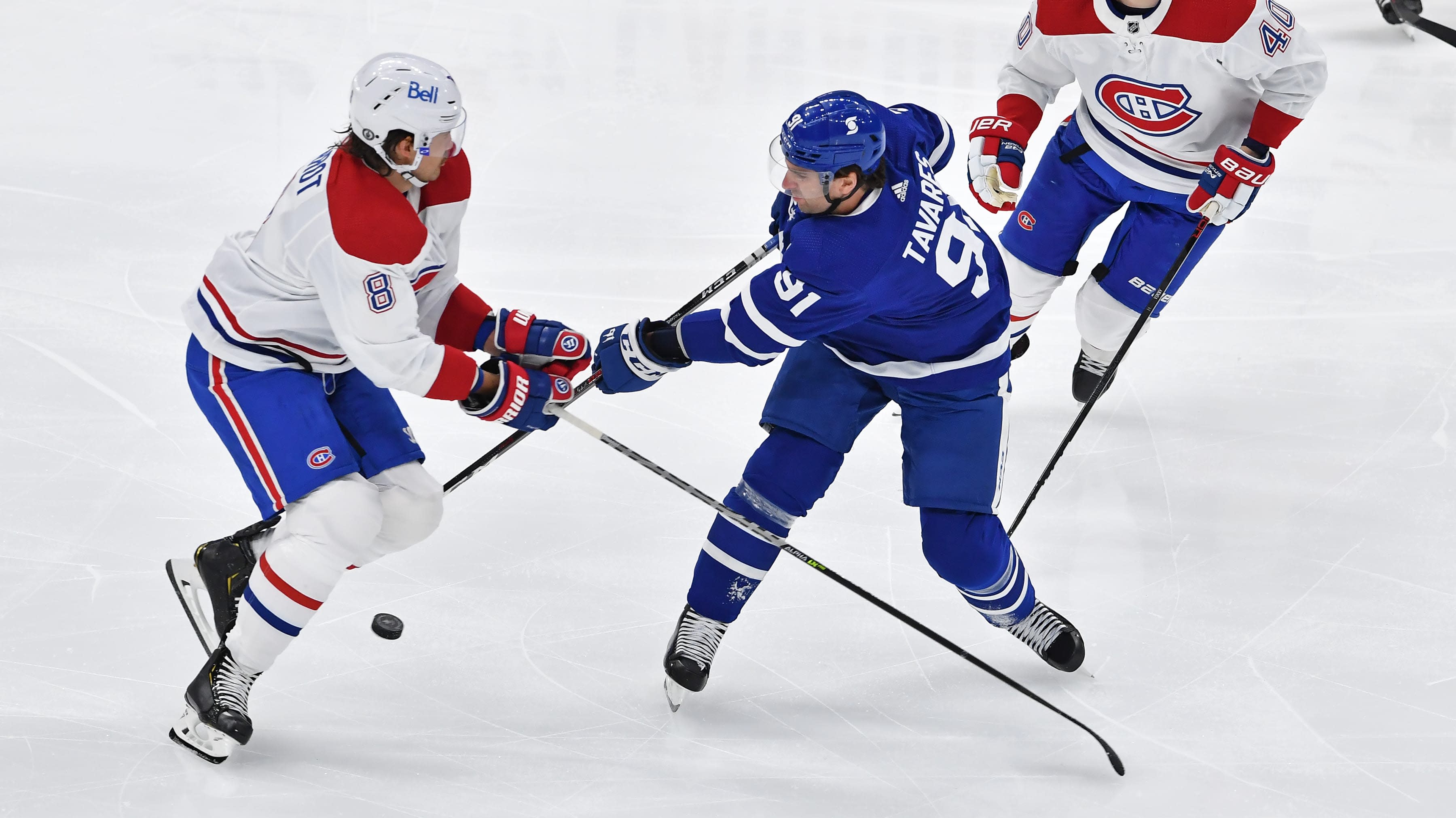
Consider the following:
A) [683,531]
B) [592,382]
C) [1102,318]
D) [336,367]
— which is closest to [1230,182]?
[1102,318]

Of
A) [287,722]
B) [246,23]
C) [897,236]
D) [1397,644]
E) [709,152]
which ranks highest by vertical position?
[897,236]

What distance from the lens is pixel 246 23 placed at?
6355 mm

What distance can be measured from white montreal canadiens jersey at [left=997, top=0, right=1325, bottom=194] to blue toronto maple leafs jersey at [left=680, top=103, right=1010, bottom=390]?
0.81 meters

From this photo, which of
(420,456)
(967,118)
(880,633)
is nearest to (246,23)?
(967,118)

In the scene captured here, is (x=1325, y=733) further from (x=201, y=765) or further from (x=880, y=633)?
(x=201, y=765)

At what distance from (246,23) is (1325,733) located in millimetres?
5437

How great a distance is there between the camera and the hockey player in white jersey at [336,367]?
2535mm

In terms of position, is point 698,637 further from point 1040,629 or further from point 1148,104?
point 1148,104

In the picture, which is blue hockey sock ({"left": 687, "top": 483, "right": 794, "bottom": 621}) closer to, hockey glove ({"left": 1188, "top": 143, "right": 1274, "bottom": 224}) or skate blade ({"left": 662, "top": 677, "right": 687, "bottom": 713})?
skate blade ({"left": 662, "top": 677, "right": 687, "bottom": 713})

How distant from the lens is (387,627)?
3.07m

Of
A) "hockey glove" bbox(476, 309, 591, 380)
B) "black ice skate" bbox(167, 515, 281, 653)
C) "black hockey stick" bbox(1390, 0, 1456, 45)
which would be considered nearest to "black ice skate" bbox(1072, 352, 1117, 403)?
"hockey glove" bbox(476, 309, 591, 380)

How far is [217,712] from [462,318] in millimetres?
966

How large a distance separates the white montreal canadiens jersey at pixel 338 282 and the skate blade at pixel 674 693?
2.51 ft

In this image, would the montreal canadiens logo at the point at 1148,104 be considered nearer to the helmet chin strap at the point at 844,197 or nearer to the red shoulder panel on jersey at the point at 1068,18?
the red shoulder panel on jersey at the point at 1068,18
